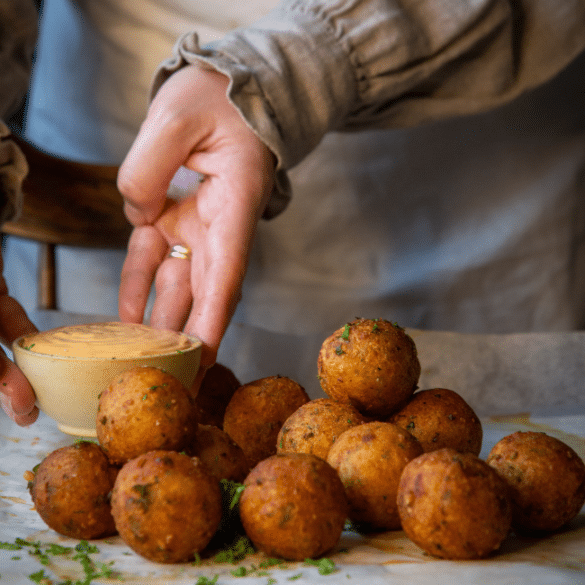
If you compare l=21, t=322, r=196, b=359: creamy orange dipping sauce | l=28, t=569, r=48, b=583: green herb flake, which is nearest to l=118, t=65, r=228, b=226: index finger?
l=21, t=322, r=196, b=359: creamy orange dipping sauce

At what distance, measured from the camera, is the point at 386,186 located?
2.06 m

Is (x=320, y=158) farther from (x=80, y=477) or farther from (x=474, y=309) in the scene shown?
(x=80, y=477)

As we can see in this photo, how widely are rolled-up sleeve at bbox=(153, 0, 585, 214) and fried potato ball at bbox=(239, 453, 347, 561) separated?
0.75 metres

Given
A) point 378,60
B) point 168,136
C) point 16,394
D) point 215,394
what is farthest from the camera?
point 378,60

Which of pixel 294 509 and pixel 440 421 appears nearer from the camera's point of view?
pixel 294 509

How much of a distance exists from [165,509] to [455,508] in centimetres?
29

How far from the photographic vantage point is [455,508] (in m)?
0.68

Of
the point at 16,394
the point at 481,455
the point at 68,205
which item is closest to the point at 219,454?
the point at 16,394

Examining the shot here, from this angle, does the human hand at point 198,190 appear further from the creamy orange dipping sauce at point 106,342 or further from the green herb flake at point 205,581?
the green herb flake at point 205,581

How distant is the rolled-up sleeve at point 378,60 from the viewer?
1.33 meters

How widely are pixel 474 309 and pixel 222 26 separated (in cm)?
111

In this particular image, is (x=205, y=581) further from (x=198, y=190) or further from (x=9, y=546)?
(x=198, y=190)

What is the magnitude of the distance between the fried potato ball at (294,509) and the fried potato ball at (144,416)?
0.36ft

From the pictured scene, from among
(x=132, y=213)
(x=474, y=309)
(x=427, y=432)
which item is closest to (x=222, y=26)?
(x=132, y=213)
